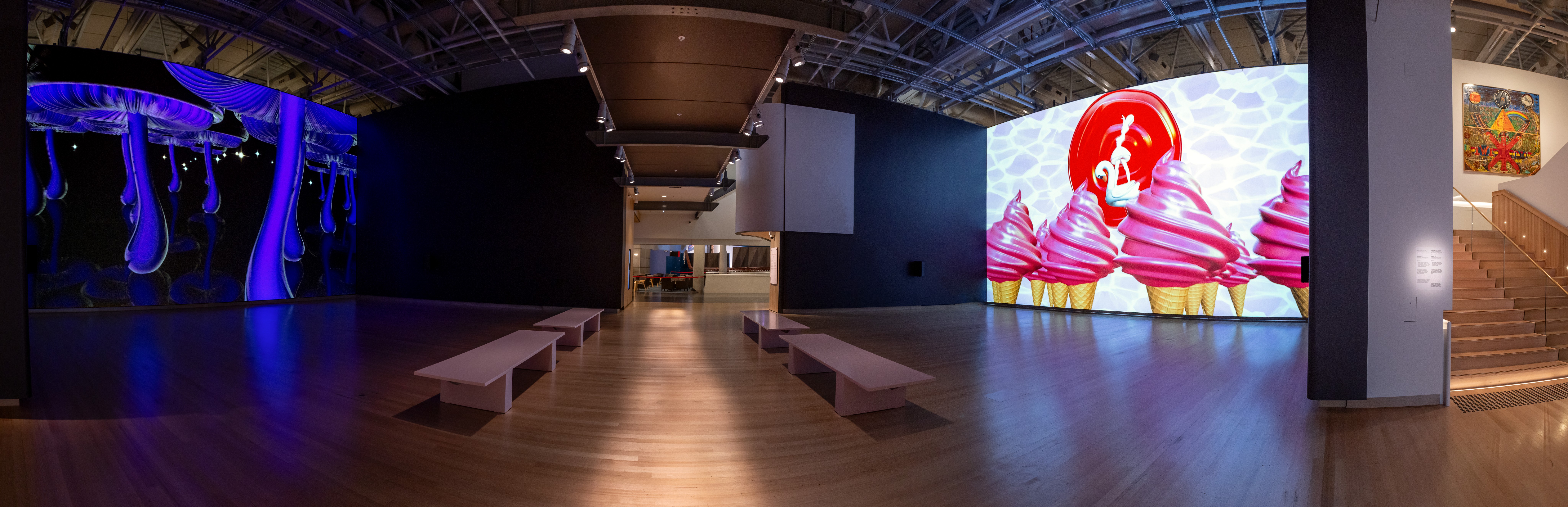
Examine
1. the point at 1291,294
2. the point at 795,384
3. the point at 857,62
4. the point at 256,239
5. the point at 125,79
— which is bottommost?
the point at 795,384

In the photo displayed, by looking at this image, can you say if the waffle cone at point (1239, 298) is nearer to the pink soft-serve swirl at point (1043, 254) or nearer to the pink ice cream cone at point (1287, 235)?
the pink ice cream cone at point (1287, 235)

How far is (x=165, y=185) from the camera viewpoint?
30.6 feet

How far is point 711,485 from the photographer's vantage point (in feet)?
7.88

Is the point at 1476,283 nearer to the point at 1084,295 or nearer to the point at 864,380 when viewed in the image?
the point at 1084,295

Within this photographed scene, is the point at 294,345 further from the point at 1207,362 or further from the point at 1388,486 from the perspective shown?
the point at 1207,362

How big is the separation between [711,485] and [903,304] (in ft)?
32.4

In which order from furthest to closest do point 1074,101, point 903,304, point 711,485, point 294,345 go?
1. point 903,304
2. point 1074,101
3. point 294,345
4. point 711,485

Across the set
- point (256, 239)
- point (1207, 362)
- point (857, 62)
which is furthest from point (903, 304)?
point (256, 239)

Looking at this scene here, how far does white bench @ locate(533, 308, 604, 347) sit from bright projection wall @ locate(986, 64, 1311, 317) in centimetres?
959

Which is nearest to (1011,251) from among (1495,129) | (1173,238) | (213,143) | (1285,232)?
(1173,238)

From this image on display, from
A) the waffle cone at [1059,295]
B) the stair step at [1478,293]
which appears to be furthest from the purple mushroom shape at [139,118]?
the stair step at [1478,293]

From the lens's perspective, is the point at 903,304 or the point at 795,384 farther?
the point at 903,304

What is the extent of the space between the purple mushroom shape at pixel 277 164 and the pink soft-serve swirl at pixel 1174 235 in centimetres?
1711

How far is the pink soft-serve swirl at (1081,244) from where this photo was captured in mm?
10414
